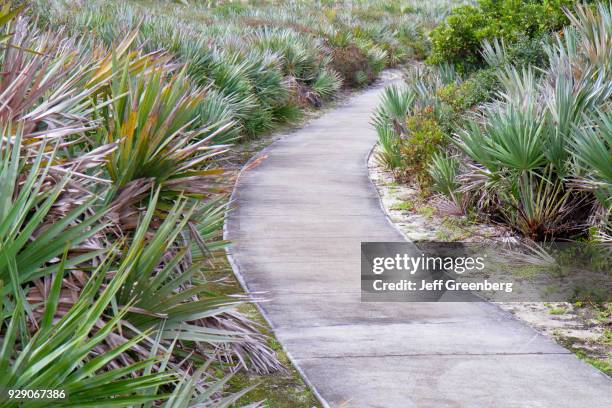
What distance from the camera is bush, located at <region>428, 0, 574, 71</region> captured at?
1332 centimetres

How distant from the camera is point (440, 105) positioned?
40.6 feet

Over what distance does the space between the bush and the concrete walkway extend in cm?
456

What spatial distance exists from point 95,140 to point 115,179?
2.19ft

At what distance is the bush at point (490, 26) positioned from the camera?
43.7 feet

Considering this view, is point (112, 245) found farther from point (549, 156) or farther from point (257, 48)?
point (257, 48)

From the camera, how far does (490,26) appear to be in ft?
44.9

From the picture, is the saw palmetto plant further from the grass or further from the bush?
the bush

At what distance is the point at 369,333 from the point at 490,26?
8.73m

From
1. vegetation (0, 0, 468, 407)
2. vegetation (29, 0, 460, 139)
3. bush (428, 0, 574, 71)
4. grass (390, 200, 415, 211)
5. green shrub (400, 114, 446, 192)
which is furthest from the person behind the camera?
vegetation (29, 0, 460, 139)

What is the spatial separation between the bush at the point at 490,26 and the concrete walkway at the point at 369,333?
15.0ft

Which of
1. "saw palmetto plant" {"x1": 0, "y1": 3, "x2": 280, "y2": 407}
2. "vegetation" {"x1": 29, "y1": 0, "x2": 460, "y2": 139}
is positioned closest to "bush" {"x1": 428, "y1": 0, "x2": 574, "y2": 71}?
"vegetation" {"x1": 29, "y1": 0, "x2": 460, "y2": 139}

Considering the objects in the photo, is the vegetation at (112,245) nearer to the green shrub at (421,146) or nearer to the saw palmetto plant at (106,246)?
the saw palmetto plant at (106,246)

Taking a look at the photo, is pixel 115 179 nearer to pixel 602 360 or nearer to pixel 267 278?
pixel 267 278

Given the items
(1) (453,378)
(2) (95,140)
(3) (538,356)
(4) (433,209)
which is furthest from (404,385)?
(4) (433,209)
